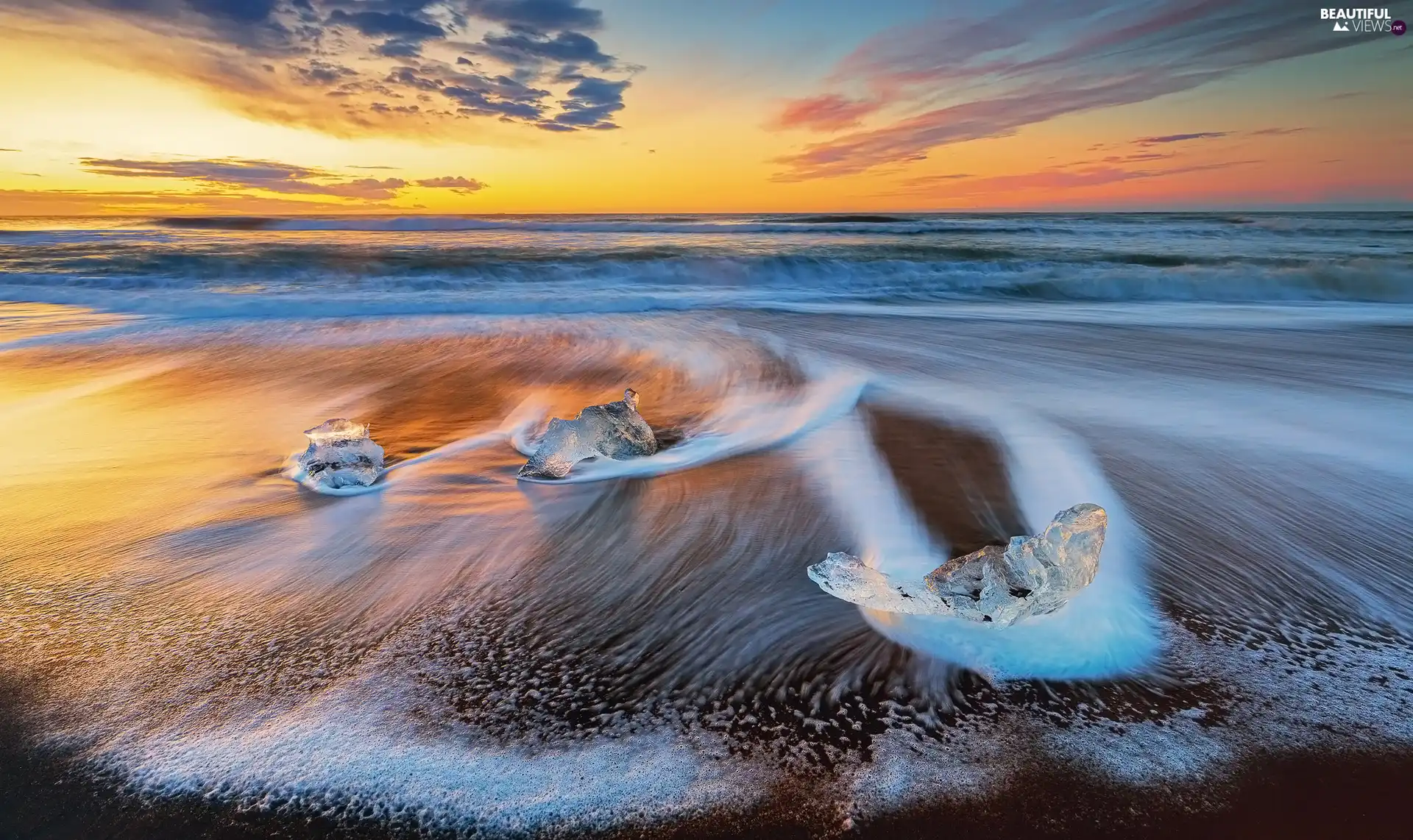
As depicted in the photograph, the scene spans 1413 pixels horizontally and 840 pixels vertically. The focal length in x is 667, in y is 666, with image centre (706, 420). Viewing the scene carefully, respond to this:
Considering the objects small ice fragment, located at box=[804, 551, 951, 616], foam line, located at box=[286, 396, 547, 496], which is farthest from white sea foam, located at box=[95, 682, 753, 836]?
foam line, located at box=[286, 396, 547, 496]

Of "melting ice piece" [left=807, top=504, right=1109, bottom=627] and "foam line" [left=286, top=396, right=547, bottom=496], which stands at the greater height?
"melting ice piece" [left=807, top=504, right=1109, bottom=627]

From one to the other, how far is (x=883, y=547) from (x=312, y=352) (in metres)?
6.61

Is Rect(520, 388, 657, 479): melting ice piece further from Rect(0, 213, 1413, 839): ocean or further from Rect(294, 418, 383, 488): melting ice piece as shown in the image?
Rect(294, 418, 383, 488): melting ice piece

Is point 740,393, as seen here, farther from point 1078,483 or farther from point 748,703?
point 748,703

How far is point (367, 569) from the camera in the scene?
7.84ft

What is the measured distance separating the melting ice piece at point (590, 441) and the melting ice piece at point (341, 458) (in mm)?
717

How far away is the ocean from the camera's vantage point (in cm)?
142

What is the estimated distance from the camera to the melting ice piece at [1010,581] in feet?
6.38

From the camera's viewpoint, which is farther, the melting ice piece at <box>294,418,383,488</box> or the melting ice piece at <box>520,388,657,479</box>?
the melting ice piece at <box>520,388,657,479</box>

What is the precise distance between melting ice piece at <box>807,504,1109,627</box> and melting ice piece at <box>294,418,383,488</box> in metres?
2.33

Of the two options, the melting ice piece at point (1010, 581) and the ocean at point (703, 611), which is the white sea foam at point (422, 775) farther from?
the melting ice piece at point (1010, 581)

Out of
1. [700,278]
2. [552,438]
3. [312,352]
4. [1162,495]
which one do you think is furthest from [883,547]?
[700,278]

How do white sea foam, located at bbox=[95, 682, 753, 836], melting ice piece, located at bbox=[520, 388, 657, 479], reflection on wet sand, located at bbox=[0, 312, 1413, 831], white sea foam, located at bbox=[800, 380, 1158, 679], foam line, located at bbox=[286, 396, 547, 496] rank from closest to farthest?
white sea foam, located at bbox=[95, 682, 753, 836] < reflection on wet sand, located at bbox=[0, 312, 1413, 831] < white sea foam, located at bbox=[800, 380, 1158, 679] < foam line, located at bbox=[286, 396, 547, 496] < melting ice piece, located at bbox=[520, 388, 657, 479]

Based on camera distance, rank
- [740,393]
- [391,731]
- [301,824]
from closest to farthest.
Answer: [301,824] → [391,731] → [740,393]
